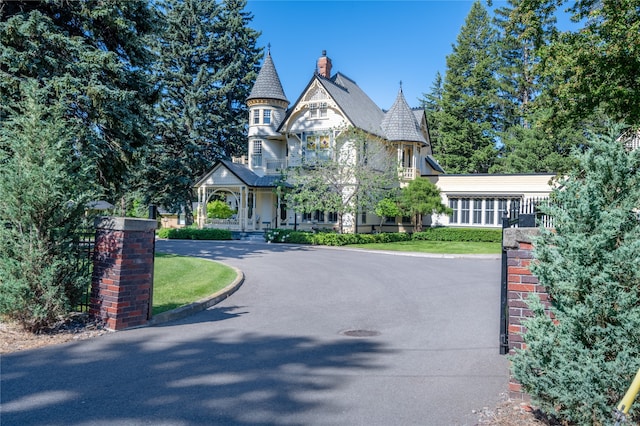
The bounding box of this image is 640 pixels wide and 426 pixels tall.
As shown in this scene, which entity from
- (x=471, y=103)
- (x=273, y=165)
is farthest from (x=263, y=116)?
(x=471, y=103)

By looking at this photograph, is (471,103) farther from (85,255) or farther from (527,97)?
(85,255)

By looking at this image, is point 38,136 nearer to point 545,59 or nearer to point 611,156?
point 611,156

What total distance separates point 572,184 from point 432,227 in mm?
31017

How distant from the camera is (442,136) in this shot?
5119cm

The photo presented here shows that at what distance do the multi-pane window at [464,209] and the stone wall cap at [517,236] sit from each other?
30.8 metres

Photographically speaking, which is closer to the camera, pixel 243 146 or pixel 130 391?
pixel 130 391

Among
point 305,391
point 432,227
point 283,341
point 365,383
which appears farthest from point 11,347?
point 432,227

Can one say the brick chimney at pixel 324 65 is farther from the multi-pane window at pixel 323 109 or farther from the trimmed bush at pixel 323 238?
the trimmed bush at pixel 323 238

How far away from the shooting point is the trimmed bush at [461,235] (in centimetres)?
3059

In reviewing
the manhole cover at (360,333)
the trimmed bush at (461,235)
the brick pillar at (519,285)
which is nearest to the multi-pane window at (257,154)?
the trimmed bush at (461,235)

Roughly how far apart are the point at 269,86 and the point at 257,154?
217 inches

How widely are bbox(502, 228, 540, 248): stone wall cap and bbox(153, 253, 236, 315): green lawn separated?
6.21 m

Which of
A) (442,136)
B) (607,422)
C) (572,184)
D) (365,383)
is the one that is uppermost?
(442,136)

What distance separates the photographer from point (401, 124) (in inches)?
1363
